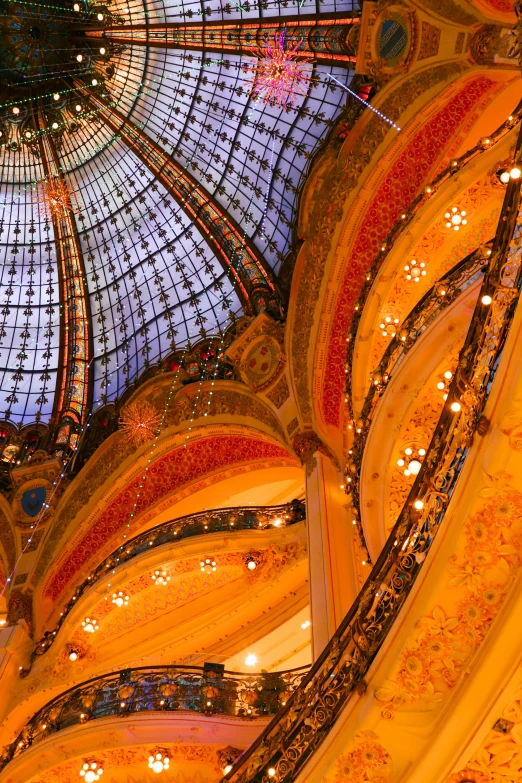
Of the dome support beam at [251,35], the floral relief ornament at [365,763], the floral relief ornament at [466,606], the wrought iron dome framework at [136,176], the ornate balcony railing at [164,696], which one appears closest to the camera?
the floral relief ornament at [466,606]

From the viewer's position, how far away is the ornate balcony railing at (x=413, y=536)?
5180 millimetres

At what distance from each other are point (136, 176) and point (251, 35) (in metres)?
4.19

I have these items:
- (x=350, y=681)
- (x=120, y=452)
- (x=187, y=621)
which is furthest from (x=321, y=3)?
(x=350, y=681)

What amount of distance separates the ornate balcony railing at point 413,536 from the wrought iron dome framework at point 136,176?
28.3 ft

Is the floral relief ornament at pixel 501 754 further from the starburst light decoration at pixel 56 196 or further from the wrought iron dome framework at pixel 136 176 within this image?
the starburst light decoration at pixel 56 196

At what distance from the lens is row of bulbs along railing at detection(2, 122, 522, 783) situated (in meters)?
5.18

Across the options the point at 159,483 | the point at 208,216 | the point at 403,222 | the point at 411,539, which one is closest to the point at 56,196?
the point at 208,216

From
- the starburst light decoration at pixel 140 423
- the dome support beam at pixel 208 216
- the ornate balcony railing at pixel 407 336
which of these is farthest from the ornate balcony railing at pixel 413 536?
the starburst light decoration at pixel 140 423

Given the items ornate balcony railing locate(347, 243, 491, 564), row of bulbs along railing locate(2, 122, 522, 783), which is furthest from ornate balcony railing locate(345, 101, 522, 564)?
row of bulbs along railing locate(2, 122, 522, 783)

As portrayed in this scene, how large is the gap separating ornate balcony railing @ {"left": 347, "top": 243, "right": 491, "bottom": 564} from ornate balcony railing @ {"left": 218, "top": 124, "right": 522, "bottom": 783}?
267 cm

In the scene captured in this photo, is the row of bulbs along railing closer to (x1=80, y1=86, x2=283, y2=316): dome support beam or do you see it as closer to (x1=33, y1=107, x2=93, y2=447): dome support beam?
(x1=80, y1=86, x2=283, y2=316): dome support beam

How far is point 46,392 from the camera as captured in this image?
18.0m

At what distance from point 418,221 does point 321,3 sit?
20.6 feet

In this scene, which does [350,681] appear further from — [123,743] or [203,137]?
[203,137]
